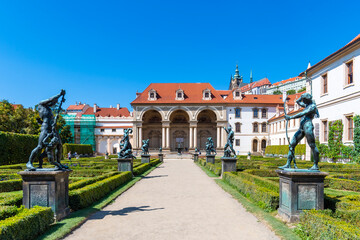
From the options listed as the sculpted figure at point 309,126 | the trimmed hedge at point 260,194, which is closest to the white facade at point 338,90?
the trimmed hedge at point 260,194

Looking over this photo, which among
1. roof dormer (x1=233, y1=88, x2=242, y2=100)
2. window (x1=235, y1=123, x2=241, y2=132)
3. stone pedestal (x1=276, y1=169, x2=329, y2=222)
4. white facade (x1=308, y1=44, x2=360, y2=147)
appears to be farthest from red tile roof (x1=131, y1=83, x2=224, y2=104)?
stone pedestal (x1=276, y1=169, x2=329, y2=222)

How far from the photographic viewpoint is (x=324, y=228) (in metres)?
4.43

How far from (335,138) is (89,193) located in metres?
18.1

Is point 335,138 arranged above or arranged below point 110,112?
below

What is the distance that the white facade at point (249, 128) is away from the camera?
51438 mm

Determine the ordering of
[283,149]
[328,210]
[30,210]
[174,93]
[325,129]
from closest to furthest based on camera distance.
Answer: [30,210], [328,210], [325,129], [283,149], [174,93]

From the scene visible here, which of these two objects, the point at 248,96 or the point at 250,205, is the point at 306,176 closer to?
the point at 250,205

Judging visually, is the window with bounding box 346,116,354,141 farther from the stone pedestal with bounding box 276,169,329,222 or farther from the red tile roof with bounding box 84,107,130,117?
the red tile roof with bounding box 84,107,130,117

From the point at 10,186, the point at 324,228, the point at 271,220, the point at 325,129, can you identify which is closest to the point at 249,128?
the point at 325,129

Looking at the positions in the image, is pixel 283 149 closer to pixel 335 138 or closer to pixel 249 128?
pixel 249 128

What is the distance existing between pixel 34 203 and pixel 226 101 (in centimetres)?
4756

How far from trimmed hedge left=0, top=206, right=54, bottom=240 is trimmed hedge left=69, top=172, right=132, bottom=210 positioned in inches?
56.8

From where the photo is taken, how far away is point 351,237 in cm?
381

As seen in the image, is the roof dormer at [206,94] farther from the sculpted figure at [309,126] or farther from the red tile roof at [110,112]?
the sculpted figure at [309,126]
